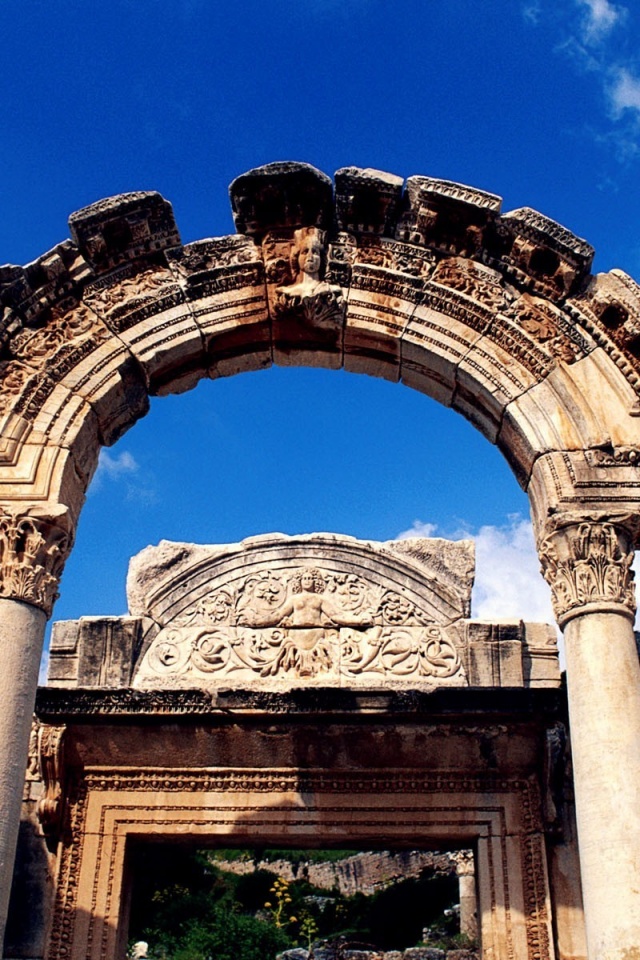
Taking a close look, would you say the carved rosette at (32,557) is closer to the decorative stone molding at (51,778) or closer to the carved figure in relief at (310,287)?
the carved figure in relief at (310,287)

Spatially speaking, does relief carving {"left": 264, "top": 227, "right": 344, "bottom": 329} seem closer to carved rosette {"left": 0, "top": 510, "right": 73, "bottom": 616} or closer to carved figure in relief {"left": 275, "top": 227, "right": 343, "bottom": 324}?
carved figure in relief {"left": 275, "top": 227, "right": 343, "bottom": 324}

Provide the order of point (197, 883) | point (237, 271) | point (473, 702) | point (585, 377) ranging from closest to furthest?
point (585, 377), point (237, 271), point (473, 702), point (197, 883)

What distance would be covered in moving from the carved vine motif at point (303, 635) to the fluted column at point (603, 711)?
3807 millimetres

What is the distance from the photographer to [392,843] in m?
10.7

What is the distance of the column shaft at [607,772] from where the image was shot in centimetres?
617

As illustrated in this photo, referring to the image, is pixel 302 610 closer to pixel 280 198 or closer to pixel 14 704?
pixel 280 198

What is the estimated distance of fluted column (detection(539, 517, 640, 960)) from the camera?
6207 mm

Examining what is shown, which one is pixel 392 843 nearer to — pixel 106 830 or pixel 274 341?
pixel 106 830

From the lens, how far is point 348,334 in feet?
29.5

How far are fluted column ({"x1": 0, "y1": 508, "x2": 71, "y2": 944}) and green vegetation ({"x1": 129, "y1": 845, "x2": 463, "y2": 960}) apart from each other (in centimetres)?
1621

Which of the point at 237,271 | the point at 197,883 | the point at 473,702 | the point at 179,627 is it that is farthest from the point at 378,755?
the point at 197,883

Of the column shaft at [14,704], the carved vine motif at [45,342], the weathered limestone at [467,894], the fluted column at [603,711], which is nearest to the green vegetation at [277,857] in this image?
the weathered limestone at [467,894]

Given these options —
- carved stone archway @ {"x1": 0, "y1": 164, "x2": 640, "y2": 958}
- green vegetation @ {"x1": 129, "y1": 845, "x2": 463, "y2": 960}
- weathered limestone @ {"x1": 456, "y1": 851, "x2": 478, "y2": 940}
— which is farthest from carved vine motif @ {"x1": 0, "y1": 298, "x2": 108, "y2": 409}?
weathered limestone @ {"x1": 456, "y1": 851, "x2": 478, "y2": 940}

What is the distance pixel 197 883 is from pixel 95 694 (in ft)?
82.1
